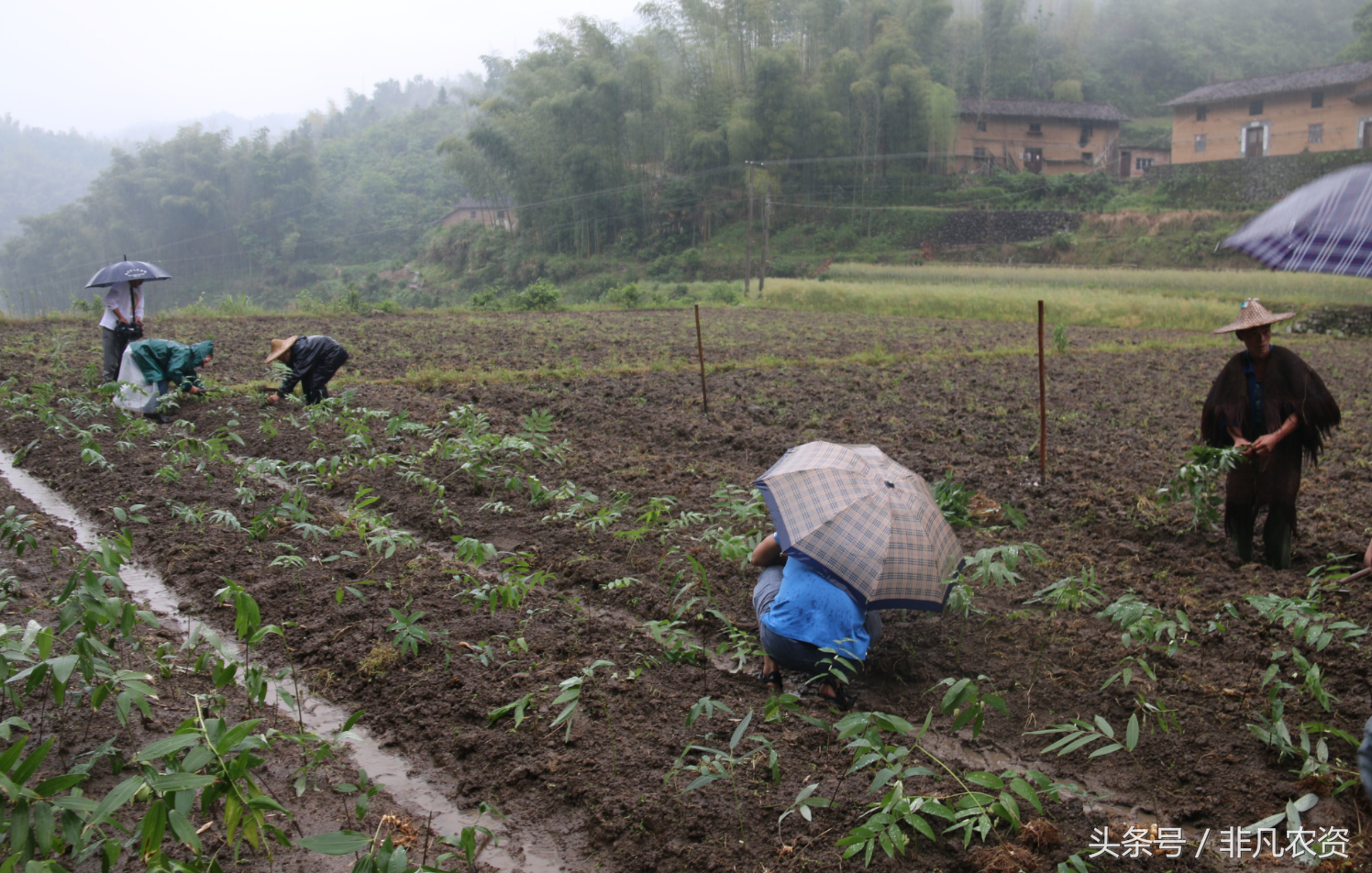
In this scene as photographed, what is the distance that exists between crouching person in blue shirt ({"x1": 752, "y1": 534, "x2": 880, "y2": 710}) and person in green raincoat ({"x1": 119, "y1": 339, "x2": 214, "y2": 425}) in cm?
654

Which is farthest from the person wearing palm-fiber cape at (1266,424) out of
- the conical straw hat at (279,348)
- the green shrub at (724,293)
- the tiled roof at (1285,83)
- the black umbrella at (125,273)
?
the tiled roof at (1285,83)

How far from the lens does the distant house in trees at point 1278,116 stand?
100 feet

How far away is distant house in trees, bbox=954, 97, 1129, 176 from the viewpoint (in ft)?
128

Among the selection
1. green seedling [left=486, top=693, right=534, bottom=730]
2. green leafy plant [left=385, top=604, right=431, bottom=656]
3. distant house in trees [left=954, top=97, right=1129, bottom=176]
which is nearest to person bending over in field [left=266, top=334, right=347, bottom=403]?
green leafy plant [left=385, top=604, right=431, bottom=656]

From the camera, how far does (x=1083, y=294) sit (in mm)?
20266

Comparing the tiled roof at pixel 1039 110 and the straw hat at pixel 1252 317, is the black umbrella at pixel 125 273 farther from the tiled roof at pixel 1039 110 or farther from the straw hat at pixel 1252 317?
the tiled roof at pixel 1039 110

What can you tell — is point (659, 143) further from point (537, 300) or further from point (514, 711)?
point (514, 711)

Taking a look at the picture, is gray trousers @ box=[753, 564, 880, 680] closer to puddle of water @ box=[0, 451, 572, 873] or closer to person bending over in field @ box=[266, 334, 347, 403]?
puddle of water @ box=[0, 451, 572, 873]

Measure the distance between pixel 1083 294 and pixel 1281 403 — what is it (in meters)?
17.8

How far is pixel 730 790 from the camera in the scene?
99.2 inches

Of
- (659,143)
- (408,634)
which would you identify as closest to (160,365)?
(408,634)

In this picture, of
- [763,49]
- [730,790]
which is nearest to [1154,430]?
[730,790]

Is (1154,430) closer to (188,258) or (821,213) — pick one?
(821,213)

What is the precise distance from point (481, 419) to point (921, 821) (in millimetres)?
5143
